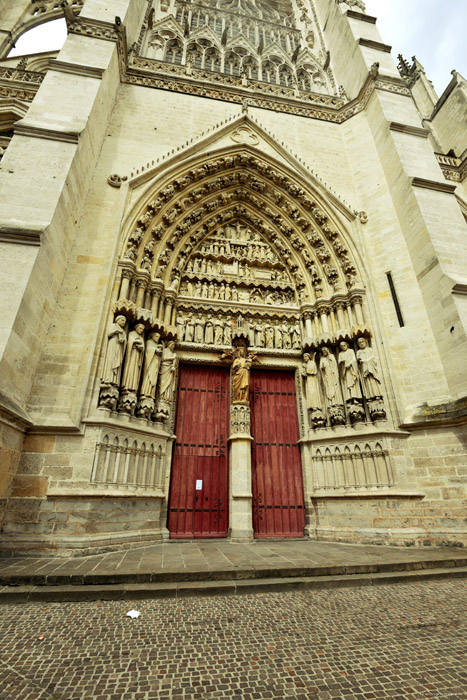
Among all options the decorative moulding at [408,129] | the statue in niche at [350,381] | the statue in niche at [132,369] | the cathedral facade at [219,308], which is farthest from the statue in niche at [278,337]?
the decorative moulding at [408,129]

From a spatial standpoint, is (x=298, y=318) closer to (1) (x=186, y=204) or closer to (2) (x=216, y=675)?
(1) (x=186, y=204)

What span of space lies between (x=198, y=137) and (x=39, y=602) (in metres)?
8.49

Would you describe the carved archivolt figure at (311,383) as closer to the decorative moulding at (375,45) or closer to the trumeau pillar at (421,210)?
the trumeau pillar at (421,210)

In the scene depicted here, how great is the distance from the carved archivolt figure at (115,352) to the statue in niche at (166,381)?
84 centimetres

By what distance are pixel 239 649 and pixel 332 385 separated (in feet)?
14.8

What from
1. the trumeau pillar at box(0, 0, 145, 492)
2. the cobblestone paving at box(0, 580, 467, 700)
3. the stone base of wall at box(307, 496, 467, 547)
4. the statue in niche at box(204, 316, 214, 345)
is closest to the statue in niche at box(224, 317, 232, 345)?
the statue in niche at box(204, 316, 214, 345)

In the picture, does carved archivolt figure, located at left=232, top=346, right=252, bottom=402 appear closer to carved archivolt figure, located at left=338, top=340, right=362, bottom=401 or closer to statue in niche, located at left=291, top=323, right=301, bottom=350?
statue in niche, located at left=291, top=323, right=301, bottom=350

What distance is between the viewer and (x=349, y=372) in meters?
5.80

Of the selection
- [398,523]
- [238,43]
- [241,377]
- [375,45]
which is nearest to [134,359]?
[241,377]

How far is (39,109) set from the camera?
5816 millimetres

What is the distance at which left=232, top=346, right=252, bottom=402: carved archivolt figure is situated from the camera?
6.05 m

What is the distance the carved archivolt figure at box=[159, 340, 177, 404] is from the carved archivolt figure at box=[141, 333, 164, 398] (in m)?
0.12

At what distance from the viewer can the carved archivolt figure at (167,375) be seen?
5543 mm

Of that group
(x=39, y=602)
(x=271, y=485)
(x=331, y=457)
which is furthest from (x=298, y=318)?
(x=39, y=602)
